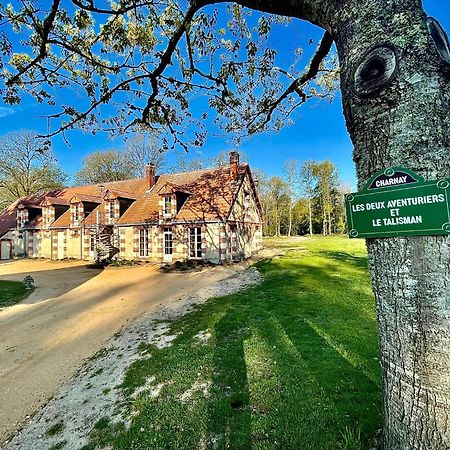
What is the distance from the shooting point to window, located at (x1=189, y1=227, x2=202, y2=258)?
20.6m

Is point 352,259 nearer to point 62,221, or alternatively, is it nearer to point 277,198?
point 62,221

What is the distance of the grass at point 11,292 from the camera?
1162 cm

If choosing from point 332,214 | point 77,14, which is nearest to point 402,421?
point 77,14

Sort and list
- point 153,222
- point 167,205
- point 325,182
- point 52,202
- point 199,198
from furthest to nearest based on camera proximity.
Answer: point 325,182, point 52,202, point 199,198, point 153,222, point 167,205

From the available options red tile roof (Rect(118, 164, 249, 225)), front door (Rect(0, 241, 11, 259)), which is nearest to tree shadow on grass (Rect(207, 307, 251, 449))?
red tile roof (Rect(118, 164, 249, 225))

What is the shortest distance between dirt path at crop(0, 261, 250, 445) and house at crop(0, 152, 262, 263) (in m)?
3.76

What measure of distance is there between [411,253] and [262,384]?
3.62 metres

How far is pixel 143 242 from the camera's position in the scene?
22.6m

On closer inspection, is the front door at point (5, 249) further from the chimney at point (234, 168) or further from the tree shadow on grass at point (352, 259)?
the tree shadow on grass at point (352, 259)

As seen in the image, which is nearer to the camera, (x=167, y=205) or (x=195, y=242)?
(x=195, y=242)

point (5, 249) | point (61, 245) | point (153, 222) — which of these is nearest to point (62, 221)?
point (61, 245)

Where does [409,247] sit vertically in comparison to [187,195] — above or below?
below

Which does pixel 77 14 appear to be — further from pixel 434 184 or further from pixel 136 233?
pixel 136 233

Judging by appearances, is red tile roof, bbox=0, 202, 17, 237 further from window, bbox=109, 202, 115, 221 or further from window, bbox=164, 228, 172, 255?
window, bbox=164, 228, 172, 255
